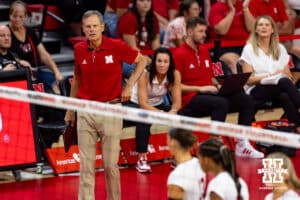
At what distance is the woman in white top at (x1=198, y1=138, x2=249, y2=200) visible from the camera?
24.8 feet

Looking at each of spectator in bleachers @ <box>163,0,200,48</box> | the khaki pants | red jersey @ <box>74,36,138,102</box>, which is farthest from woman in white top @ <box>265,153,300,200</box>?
spectator in bleachers @ <box>163,0,200,48</box>

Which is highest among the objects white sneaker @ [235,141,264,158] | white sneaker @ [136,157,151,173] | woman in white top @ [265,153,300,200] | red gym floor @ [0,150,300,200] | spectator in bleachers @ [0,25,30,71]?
spectator in bleachers @ [0,25,30,71]

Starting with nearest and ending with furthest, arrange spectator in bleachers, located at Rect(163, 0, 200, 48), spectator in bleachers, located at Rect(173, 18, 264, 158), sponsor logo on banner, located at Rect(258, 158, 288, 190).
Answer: sponsor logo on banner, located at Rect(258, 158, 288, 190)
spectator in bleachers, located at Rect(173, 18, 264, 158)
spectator in bleachers, located at Rect(163, 0, 200, 48)

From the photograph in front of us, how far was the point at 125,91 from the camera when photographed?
34.1ft

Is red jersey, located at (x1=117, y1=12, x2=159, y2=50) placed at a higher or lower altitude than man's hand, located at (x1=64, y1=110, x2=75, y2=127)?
higher

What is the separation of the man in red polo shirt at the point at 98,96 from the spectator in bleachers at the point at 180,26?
4.32 m

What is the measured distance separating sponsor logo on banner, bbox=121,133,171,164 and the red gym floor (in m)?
0.20

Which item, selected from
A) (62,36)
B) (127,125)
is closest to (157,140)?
(127,125)

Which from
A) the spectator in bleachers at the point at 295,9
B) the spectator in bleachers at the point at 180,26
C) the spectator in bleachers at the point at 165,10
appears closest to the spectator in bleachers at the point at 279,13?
the spectator in bleachers at the point at 295,9

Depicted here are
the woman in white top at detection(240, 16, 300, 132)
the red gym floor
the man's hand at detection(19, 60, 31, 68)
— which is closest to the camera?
the red gym floor

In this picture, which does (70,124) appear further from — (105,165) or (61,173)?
(61,173)

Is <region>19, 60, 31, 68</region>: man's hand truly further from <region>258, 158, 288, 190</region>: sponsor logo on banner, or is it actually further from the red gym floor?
<region>258, 158, 288, 190</region>: sponsor logo on banner

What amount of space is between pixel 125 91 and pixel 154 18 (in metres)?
4.18

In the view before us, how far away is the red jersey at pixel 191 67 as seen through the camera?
12812 millimetres
